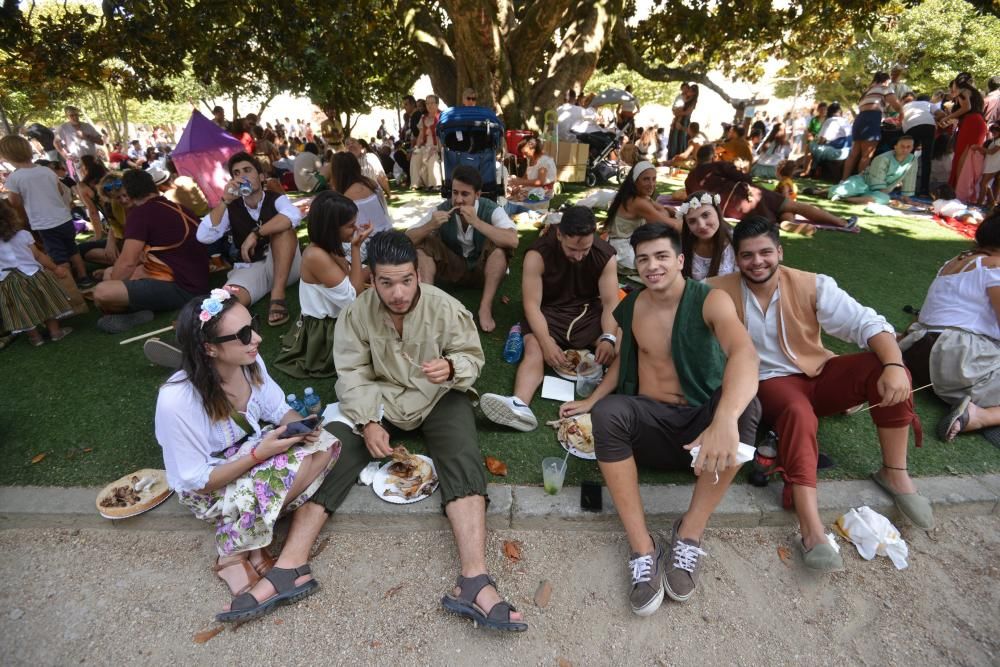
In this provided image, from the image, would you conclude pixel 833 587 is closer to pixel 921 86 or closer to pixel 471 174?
pixel 471 174

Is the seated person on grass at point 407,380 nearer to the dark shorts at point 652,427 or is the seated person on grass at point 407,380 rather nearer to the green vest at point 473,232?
the dark shorts at point 652,427

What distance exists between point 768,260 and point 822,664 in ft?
6.37

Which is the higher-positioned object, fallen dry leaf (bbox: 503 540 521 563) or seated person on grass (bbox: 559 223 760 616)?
seated person on grass (bbox: 559 223 760 616)

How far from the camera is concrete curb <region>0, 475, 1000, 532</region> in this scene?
268 cm

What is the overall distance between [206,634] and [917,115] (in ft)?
45.6

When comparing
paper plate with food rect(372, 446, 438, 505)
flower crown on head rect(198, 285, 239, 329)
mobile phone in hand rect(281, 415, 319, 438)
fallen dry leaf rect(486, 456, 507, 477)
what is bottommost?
fallen dry leaf rect(486, 456, 507, 477)

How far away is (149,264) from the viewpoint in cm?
495

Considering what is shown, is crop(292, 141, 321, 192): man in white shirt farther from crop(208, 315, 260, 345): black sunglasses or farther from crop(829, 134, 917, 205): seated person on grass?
crop(829, 134, 917, 205): seated person on grass

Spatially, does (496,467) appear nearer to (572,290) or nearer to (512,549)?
(512,549)

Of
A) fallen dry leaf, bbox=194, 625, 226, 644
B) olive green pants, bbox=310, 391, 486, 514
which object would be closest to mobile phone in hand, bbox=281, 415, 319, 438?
olive green pants, bbox=310, 391, 486, 514

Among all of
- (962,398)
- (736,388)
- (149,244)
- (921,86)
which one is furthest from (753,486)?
(921,86)

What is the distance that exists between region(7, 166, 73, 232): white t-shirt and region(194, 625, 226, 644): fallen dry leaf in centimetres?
575

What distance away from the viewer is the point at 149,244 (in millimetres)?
4832

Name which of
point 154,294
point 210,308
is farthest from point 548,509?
point 154,294
